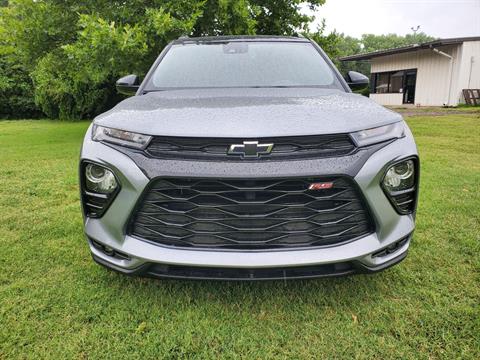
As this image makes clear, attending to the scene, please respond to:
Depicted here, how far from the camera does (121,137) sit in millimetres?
1790

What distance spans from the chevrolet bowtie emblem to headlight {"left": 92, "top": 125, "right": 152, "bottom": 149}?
0.41 m

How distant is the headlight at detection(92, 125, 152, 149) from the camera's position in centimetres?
174

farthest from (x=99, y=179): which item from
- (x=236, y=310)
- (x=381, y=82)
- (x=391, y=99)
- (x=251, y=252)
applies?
(x=381, y=82)

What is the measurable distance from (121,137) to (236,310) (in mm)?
1103

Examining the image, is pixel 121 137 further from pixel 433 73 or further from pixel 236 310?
pixel 433 73

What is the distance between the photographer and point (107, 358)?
1658 millimetres

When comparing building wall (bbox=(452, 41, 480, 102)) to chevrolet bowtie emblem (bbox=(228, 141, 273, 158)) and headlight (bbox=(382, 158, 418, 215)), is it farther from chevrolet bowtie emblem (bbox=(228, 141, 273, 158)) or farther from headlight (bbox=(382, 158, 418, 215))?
chevrolet bowtie emblem (bbox=(228, 141, 273, 158))

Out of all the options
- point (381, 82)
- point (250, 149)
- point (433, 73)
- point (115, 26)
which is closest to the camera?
point (250, 149)

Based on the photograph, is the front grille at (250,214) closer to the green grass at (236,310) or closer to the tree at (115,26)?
the green grass at (236,310)

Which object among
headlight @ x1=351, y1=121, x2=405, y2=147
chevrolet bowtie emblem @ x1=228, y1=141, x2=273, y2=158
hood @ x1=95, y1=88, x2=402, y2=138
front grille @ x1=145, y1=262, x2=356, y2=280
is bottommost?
front grille @ x1=145, y1=262, x2=356, y2=280

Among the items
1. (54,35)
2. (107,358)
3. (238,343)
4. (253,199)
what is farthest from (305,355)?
(54,35)

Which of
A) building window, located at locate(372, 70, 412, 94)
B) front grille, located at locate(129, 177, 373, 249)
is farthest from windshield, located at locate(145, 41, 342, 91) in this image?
building window, located at locate(372, 70, 412, 94)

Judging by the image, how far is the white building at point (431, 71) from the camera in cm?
1684

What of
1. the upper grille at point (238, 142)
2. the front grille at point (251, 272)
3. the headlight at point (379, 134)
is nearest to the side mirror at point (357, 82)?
the headlight at point (379, 134)
